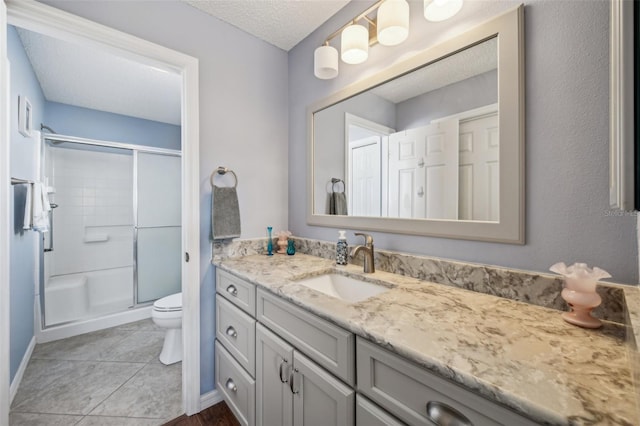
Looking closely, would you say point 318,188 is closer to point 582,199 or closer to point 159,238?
point 582,199

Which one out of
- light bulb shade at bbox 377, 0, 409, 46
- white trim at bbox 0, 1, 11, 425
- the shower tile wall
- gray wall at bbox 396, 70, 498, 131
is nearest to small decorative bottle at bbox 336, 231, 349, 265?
gray wall at bbox 396, 70, 498, 131

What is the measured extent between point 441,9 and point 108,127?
3.47 metres

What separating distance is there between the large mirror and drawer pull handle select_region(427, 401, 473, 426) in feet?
2.07

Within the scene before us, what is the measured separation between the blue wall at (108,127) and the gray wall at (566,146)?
346 cm

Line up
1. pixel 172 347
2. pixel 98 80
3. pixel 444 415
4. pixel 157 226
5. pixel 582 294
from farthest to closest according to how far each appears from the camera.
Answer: pixel 157 226 < pixel 98 80 < pixel 172 347 < pixel 582 294 < pixel 444 415

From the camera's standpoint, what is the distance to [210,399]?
157 centimetres

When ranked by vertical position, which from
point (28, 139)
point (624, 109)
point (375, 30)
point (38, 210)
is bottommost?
point (38, 210)

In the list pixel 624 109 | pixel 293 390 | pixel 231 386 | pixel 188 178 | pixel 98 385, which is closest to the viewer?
→ pixel 624 109

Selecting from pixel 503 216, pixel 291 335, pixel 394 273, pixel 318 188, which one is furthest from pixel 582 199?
pixel 318 188

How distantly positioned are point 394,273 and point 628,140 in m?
1.00

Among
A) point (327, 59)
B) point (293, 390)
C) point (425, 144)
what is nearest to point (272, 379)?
point (293, 390)

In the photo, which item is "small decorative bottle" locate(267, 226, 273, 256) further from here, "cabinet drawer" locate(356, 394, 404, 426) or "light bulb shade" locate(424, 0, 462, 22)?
"light bulb shade" locate(424, 0, 462, 22)

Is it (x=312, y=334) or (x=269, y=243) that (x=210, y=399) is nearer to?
(x=269, y=243)

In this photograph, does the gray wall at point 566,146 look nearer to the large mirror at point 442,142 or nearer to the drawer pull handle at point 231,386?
the large mirror at point 442,142
